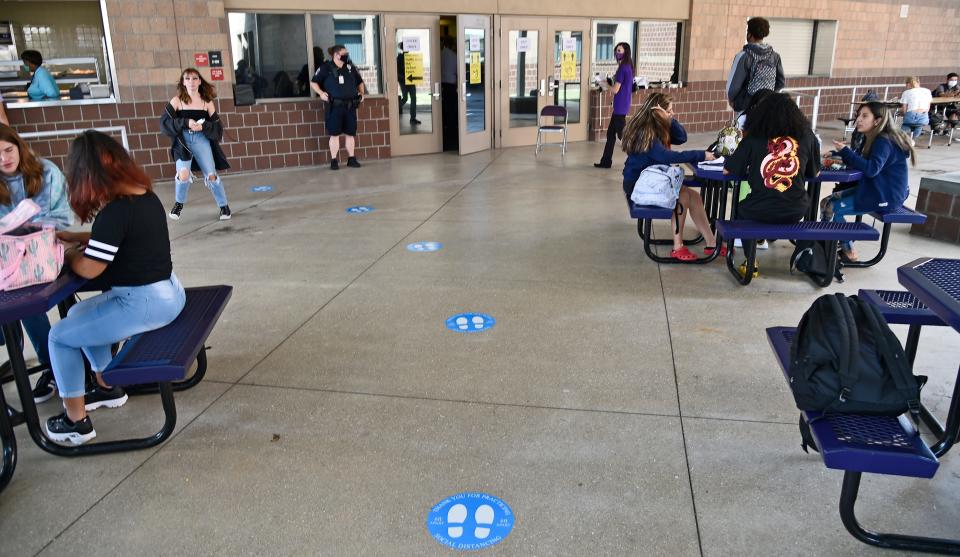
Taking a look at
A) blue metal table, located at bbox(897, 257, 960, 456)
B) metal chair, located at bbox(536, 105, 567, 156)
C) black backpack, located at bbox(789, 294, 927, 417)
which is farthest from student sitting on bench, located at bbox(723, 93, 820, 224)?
metal chair, located at bbox(536, 105, 567, 156)

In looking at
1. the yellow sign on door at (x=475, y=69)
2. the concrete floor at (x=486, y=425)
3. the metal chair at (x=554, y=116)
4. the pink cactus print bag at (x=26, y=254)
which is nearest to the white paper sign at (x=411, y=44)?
the yellow sign on door at (x=475, y=69)

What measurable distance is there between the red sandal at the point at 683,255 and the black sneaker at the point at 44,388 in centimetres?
417

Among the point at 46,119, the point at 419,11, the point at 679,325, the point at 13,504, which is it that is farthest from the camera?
the point at 419,11

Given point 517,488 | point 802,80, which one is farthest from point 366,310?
point 802,80

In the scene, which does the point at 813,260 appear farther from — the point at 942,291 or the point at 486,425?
the point at 486,425

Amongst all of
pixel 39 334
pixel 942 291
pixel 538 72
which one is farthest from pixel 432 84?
pixel 942 291

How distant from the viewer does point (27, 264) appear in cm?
264

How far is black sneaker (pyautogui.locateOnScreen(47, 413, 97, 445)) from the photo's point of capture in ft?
9.62

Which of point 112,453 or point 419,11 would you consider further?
point 419,11

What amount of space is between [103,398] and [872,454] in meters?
3.21

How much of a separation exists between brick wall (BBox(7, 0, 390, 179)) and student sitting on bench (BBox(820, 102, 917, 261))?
7.37 metres

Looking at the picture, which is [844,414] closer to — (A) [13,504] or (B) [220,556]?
(B) [220,556]

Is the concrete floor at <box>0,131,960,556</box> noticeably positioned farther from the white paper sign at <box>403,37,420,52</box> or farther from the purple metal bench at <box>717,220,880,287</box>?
the white paper sign at <box>403,37,420,52</box>

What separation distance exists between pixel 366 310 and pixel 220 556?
7.56ft
